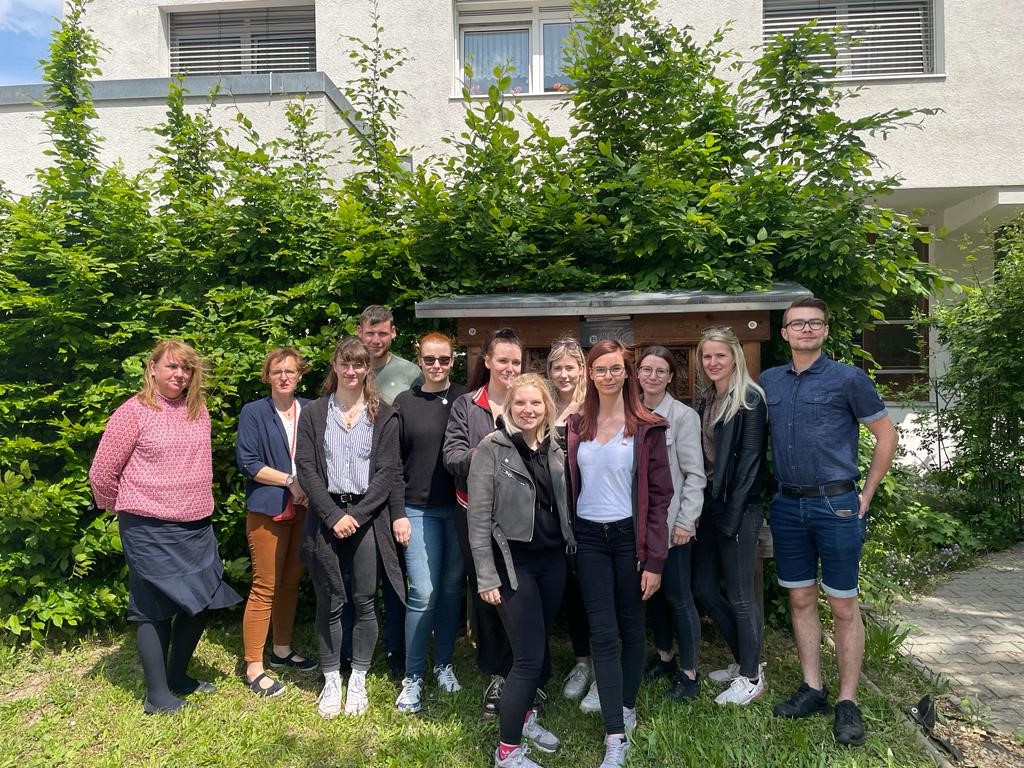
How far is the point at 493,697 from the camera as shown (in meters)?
3.81

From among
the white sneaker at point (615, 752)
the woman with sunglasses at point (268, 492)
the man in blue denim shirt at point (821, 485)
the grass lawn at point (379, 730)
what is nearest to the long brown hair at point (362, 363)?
the woman with sunglasses at point (268, 492)

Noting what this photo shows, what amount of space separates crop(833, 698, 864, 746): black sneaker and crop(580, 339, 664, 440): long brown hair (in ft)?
5.67

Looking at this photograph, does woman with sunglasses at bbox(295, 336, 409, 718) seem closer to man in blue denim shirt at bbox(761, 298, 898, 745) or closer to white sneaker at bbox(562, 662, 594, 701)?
white sneaker at bbox(562, 662, 594, 701)

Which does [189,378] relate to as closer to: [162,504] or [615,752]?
[162,504]

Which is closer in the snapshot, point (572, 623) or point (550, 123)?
point (572, 623)

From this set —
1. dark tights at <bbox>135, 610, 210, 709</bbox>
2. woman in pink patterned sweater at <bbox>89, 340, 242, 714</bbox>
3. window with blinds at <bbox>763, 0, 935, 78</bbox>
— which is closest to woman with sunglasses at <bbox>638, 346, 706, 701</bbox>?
woman in pink patterned sweater at <bbox>89, 340, 242, 714</bbox>

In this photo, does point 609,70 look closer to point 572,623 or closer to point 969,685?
point 572,623

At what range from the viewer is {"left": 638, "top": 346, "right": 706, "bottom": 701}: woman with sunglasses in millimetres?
3662

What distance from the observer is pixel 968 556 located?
6828 millimetres

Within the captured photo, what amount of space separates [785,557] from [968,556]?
4.41 meters

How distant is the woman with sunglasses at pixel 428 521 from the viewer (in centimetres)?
394

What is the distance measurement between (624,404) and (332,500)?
1675mm

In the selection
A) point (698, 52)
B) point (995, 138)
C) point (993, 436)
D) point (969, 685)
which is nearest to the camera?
point (969, 685)

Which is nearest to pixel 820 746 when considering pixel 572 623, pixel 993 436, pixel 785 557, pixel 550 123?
pixel 785 557
